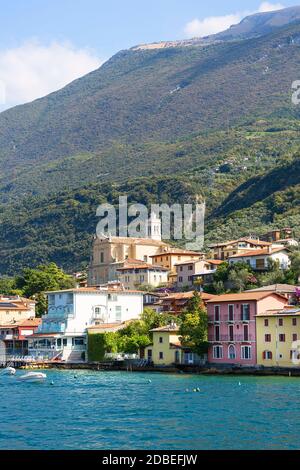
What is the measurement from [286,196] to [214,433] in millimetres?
118534

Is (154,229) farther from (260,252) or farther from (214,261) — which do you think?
(260,252)

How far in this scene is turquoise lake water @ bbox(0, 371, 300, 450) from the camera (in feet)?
117

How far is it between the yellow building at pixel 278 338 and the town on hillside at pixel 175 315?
7cm

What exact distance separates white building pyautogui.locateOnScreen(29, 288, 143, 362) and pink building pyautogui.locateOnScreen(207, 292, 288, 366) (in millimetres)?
18272

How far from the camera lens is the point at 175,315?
82.7 metres

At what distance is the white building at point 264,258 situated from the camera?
96.9 meters

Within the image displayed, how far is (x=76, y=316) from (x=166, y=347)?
1570 centimetres

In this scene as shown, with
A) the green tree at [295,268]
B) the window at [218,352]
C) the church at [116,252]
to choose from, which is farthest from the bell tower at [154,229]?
the window at [218,352]

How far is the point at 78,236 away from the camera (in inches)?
7579

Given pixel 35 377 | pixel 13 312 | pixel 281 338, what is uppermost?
pixel 13 312

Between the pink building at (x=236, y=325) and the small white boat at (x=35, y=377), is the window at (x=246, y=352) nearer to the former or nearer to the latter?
the pink building at (x=236, y=325)

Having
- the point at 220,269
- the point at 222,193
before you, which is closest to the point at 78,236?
the point at 222,193

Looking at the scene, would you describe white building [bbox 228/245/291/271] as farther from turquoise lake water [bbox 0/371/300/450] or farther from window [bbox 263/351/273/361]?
turquoise lake water [bbox 0/371/300/450]

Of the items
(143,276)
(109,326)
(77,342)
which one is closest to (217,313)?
(109,326)
